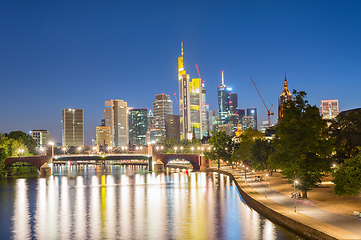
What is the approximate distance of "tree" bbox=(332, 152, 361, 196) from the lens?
35.6 m

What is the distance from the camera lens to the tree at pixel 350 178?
35.6m

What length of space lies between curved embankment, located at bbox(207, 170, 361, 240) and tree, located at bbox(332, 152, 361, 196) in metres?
4.36

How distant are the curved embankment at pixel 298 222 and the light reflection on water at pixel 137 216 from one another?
102 centimetres

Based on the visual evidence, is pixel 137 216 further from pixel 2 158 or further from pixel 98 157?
pixel 98 157

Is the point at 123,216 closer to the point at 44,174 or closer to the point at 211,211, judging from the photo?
the point at 211,211

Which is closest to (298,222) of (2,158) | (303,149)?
(303,149)

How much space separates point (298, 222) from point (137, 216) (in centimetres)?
2535

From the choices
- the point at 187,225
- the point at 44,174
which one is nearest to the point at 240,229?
the point at 187,225

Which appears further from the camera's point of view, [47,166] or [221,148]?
[47,166]

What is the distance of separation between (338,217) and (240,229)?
11.3 meters

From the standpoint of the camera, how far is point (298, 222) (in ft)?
Answer: 119

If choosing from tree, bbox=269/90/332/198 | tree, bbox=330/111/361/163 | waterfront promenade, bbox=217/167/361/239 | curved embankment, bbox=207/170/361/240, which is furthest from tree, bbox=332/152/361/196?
tree, bbox=330/111/361/163

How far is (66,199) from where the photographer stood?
72062 millimetres

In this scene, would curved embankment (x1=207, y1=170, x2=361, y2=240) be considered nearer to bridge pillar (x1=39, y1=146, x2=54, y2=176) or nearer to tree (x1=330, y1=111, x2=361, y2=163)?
tree (x1=330, y1=111, x2=361, y2=163)
